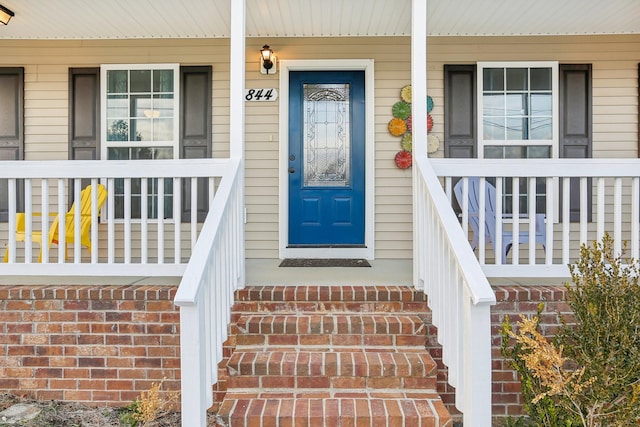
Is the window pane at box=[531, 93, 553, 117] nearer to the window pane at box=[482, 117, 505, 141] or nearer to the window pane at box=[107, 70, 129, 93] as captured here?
the window pane at box=[482, 117, 505, 141]

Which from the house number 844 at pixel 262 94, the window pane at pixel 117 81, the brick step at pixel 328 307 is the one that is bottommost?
the brick step at pixel 328 307

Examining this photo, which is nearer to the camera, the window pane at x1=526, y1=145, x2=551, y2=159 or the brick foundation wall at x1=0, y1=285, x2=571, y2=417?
the brick foundation wall at x1=0, y1=285, x2=571, y2=417

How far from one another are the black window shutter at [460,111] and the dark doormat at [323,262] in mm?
1462

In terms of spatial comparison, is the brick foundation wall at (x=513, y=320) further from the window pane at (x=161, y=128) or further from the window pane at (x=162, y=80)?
the window pane at (x=162, y=80)

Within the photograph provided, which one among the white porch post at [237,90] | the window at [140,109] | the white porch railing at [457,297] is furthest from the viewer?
the window at [140,109]

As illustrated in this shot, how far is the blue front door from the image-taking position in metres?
4.64

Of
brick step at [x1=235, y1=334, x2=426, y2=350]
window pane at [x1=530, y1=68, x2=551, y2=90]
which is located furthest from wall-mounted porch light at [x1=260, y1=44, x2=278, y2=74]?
brick step at [x1=235, y1=334, x2=426, y2=350]

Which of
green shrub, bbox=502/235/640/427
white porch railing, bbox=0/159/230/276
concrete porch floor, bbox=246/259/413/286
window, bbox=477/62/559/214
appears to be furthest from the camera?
window, bbox=477/62/559/214

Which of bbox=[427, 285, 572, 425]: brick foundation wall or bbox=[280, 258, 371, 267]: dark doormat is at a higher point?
bbox=[280, 258, 371, 267]: dark doormat

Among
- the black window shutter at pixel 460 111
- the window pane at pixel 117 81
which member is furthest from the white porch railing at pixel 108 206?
the black window shutter at pixel 460 111

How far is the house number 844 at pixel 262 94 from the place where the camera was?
4.55 metres

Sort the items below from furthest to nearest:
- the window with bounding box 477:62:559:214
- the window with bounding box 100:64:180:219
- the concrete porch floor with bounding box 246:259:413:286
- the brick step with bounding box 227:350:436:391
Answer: the window with bounding box 100:64:180:219 < the window with bounding box 477:62:559:214 < the concrete porch floor with bounding box 246:259:413:286 < the brick step with bounding box 227:350:436:391

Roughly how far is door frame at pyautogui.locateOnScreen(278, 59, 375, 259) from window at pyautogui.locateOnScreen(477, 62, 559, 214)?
112cm

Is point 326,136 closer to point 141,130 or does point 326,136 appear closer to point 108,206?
point 141,130
